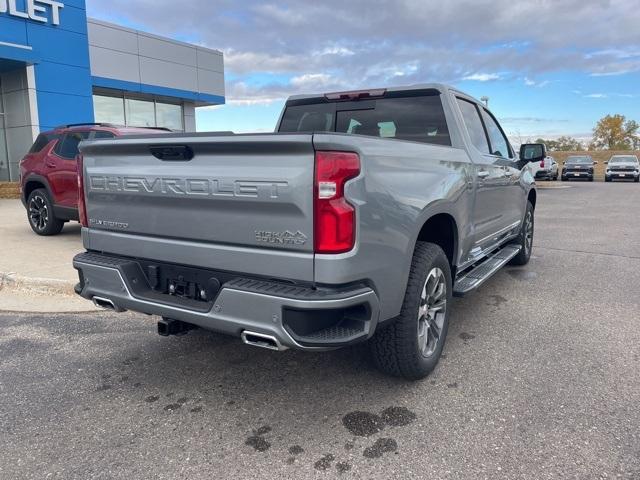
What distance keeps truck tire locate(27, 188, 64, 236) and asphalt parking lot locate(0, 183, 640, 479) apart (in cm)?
369

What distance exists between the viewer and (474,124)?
4816mm

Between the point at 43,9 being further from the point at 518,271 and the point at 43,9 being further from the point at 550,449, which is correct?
the point at 550,449

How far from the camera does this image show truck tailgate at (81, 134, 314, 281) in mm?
2574

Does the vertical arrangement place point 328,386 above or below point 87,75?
A: below

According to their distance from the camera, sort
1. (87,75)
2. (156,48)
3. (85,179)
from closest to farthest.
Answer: (85,179), (87,75), (156,48)

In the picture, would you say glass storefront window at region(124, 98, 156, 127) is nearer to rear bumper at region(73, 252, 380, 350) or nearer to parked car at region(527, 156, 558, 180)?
parked car at region(527, 156, 558, 180)

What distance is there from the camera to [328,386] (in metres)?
3.44

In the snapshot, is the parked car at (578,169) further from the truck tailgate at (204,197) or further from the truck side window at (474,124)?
the truck tailgate at (204,197)

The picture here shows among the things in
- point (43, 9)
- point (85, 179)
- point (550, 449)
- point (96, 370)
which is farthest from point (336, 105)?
point (43, 9)

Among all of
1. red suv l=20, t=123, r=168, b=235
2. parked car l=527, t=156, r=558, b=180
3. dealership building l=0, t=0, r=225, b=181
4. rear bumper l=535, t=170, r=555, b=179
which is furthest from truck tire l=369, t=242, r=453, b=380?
rear bumper l=535, t=170, r=555, b=179

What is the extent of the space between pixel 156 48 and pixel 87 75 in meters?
5.09

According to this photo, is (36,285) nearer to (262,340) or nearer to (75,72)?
(262,340)

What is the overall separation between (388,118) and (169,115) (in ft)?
71.7

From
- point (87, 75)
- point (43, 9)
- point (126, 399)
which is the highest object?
point (43, 9)
